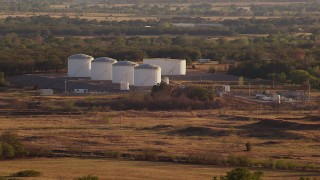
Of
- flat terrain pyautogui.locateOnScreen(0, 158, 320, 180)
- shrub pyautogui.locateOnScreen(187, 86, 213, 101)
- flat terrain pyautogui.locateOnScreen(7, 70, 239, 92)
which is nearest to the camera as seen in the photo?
flat terrain pyautogui.locateOnScreen(0, 158, 320, 180)

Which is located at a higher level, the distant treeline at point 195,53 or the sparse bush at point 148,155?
the distant treeline at point 195,53

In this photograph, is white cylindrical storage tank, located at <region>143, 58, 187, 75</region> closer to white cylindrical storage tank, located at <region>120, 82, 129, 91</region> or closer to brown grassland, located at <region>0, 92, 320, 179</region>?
white cylindrical storage tank, located at <region>120, 82, 129, 91</region>

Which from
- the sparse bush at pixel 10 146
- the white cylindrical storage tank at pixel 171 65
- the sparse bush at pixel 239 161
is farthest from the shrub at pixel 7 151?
the white cylindrical storage tank at pixel 171 65

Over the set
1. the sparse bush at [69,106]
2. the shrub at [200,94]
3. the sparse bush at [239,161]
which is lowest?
the sparse bush at [69,106]

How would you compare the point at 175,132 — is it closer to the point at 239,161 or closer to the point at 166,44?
the point at 239,161

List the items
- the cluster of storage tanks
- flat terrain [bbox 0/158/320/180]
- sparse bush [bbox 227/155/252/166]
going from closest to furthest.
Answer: flat terrain [bbox 0/158/320/180] < sparse bush [bbox 227/155/252/166] < the cluster of storage tanks

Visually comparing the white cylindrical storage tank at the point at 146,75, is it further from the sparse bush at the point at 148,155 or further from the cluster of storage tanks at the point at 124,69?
the sparse bush at the point at 148,155

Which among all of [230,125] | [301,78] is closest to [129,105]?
[230,125]

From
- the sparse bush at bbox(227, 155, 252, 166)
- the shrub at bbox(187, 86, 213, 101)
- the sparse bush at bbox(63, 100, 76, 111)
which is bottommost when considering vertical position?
the sparse bush at bbox(63, 100, 76, 111)

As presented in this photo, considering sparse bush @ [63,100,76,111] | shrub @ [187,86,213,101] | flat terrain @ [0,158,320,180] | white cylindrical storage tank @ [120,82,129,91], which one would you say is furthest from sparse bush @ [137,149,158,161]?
white cylindrical storage tank @ [120,82,129,91]
